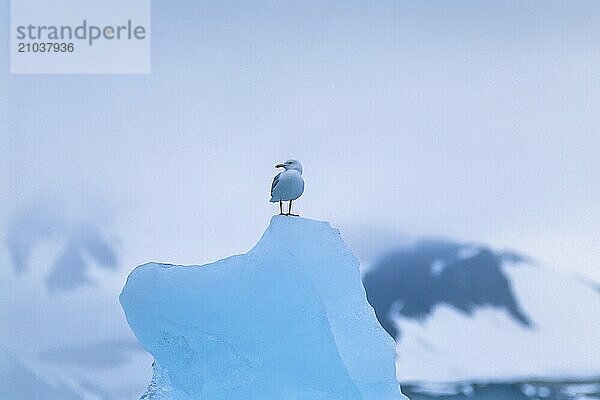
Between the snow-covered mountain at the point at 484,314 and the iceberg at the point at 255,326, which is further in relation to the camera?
the snow-covered mountain at the point at 484,314

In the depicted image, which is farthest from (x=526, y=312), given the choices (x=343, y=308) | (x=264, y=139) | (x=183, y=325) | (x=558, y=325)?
(x=183, y=325)

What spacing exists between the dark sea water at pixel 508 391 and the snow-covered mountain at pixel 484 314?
1.4 inches

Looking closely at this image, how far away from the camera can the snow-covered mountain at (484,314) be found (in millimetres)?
3822

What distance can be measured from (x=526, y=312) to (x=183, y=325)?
189 centimetres

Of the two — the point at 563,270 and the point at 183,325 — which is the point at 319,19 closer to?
the point at 563,270

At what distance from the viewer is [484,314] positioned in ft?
12.7
